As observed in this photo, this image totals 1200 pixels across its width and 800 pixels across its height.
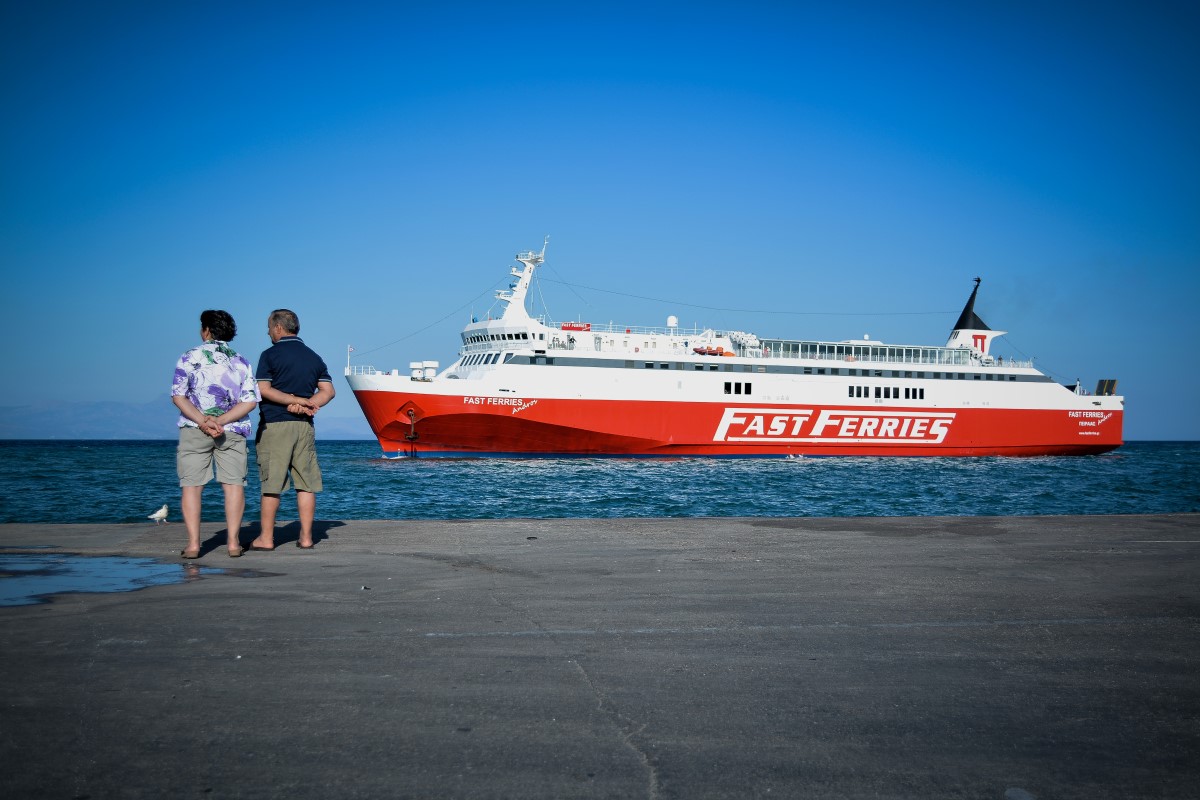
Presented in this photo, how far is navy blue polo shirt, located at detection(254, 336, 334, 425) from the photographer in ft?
18.6

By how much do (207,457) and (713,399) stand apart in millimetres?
33654

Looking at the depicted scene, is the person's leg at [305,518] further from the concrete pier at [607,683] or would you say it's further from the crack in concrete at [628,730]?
the crack in concrete at [628,730]

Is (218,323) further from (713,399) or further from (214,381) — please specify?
(713,399)

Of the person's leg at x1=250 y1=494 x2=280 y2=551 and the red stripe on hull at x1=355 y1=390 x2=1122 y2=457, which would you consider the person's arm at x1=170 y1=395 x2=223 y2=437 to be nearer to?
the person's leg at x1=250 y1=494 x2=280 y2=551

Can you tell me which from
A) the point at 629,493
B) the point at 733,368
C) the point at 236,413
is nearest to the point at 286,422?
the point at 236,413

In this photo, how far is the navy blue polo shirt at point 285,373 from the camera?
18.6 feet

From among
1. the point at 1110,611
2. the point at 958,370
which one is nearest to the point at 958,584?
the point at 1110,611

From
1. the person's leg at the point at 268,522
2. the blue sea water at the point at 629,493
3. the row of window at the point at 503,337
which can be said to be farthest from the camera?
the row of window at the point at 503,337

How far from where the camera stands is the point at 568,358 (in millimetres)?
35688

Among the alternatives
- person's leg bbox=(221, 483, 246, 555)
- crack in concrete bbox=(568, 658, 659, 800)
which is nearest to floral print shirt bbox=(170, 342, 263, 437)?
person's leg bbox=(221, 483, 246, 555)

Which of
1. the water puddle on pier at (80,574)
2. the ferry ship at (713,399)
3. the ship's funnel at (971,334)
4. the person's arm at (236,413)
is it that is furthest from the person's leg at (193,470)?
the ship's funnel at (971,334)

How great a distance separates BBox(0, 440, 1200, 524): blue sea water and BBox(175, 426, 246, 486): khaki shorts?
6.50 metres

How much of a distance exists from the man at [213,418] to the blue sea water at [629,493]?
652 cm

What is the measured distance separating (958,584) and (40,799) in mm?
4200
